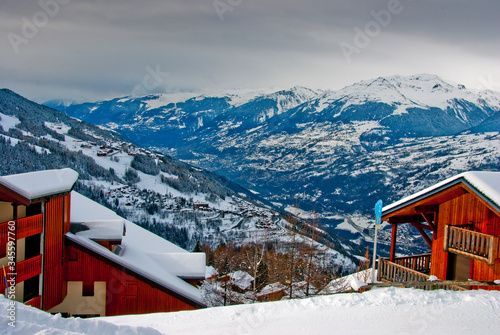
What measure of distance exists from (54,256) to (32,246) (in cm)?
143

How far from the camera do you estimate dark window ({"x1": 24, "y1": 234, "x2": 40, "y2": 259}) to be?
19109 mm

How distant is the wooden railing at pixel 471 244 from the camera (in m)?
14.1

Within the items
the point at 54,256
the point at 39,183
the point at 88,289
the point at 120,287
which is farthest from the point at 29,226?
the point at 120,287

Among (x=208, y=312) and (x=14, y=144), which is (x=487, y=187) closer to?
(x=208, y=312)

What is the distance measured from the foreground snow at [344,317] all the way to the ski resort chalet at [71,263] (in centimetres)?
792

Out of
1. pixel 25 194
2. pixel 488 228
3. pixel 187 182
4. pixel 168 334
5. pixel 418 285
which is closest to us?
pixel 168 334

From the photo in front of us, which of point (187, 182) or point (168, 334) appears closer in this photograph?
point (168, 334)

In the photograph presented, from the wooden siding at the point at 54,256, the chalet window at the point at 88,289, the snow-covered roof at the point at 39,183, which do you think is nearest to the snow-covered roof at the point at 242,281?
the chalet window at the point at 88,289

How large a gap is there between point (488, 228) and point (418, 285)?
4536mm

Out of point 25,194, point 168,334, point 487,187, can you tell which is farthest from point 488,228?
point 25,194

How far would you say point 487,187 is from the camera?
561 inches

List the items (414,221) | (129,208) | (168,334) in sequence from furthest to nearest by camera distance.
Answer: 1. (129,208)
2. (414,221)
3. (168,334)

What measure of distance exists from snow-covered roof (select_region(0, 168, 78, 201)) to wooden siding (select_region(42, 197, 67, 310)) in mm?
983

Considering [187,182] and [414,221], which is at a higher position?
[414,221]
